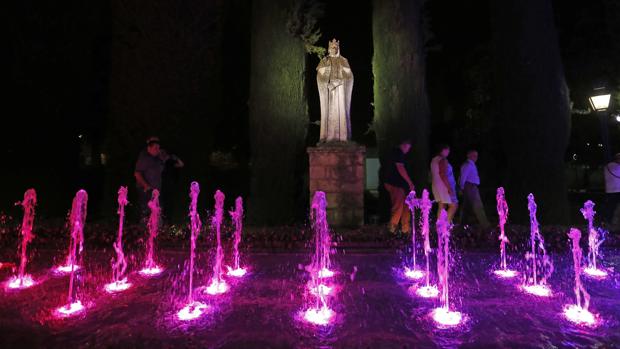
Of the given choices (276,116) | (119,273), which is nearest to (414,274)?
(119,273)

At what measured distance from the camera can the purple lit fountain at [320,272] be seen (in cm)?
379

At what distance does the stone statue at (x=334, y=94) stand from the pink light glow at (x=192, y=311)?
5.10 metres

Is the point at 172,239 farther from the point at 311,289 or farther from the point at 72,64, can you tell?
the point at 72,64

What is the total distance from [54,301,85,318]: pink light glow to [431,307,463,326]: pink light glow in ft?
10.8

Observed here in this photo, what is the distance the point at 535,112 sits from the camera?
9.44 m

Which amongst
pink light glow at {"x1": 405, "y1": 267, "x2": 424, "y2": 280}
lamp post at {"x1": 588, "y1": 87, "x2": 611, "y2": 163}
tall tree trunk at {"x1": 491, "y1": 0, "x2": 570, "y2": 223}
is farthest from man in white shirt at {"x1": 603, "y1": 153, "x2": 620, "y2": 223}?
pink light glow at {"x1": 405, "y1": 267, "x2": 424, "y2": 280}

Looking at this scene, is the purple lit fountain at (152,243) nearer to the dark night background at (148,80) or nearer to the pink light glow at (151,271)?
the pink light glow at (151,271)

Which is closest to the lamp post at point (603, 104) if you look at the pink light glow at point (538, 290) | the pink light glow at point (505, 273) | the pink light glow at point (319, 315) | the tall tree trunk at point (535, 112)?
the tall tree trunk at point (535, 112)

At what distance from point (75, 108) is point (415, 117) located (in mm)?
8592

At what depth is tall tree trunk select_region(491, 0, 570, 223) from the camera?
30.7 ft

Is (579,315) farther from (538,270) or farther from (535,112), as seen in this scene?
(535,112)

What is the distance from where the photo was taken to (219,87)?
10.1 meters

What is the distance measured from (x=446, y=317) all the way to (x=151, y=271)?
3815 mm

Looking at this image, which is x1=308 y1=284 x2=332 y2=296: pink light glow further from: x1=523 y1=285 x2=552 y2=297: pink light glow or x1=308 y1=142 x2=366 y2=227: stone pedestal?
x1=308 y1=142 x2=366 y2=227: stone pedestal
